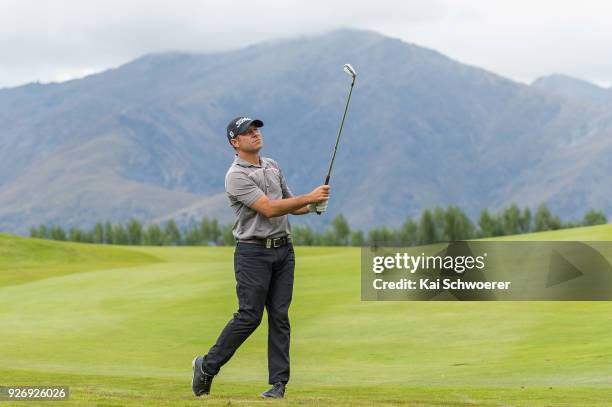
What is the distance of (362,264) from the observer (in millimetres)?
38969


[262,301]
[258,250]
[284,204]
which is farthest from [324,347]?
[284,204]

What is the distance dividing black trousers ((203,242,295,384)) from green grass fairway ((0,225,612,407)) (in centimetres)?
54

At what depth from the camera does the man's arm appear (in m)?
11.4

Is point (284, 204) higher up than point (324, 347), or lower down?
higher up

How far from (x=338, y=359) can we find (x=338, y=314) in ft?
21.8

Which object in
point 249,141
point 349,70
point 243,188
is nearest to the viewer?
point 243,188

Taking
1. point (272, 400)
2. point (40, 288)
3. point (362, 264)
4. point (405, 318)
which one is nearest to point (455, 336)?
point (405, 318)

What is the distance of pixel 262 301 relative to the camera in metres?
11.9

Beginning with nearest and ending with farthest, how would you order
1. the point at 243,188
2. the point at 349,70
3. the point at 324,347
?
the point at 243,188 < the point at 349,70 < the point at 324,347

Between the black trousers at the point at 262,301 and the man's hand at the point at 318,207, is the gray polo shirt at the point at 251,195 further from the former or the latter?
the man's hand at the point at 318,207

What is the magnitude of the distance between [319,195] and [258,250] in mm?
991

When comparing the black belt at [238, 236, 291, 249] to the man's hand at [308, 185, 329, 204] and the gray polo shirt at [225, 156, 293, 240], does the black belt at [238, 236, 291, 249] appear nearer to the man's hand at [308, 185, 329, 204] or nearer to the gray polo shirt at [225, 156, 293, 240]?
the gray polo shirt at [225, 156, 293, 240]

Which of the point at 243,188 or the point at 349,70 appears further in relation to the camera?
the point at 349,70

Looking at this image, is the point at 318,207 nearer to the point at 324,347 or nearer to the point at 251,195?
the point at 251,195
